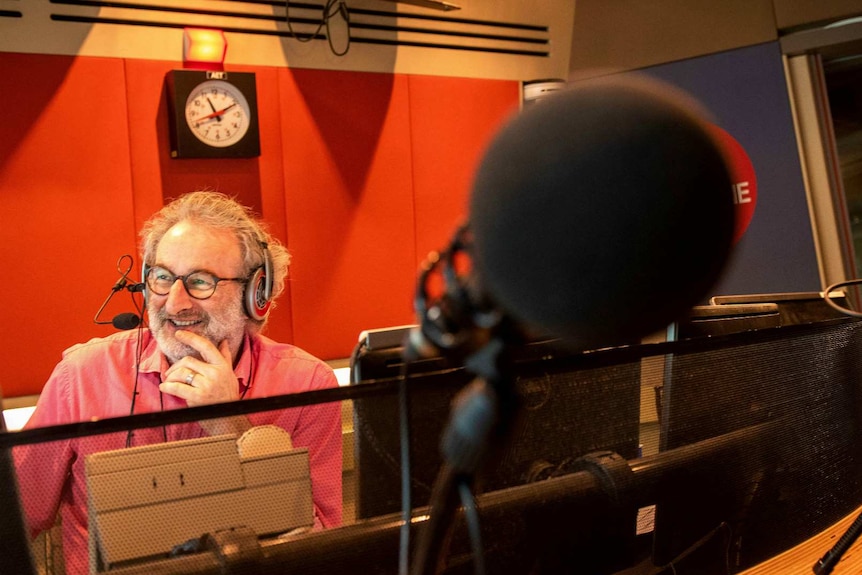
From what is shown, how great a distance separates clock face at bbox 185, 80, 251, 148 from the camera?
367cm

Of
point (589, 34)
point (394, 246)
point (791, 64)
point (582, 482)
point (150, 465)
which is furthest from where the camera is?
point (589, 34)

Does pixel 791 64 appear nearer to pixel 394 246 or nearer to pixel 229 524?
pixel 394 246

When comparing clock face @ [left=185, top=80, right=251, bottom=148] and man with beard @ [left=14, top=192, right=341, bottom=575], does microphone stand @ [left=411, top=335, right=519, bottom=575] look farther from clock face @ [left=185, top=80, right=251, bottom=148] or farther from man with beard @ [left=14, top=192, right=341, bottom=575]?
clock face @ [left=185, top=80, right=251, bottom=148]

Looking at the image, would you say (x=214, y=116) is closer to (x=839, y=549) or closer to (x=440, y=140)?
(x=440, y=140)

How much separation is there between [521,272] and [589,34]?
14.9ft

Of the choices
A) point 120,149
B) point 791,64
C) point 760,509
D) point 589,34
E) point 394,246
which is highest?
point 589,34

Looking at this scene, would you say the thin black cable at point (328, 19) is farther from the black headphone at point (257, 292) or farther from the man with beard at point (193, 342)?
the black headphone at point (257, 292)

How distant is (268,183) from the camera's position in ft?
Result: 13.1

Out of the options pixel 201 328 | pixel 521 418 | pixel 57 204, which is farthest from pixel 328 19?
pixel 521 418

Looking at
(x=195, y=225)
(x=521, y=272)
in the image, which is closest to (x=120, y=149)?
(x=195, y=225)

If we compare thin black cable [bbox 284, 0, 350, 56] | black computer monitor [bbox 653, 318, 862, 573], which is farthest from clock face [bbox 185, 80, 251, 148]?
black computer monitor [bbox 653, 318, 862, 573]

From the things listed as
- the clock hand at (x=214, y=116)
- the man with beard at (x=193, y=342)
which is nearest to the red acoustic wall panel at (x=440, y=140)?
the clock hand at (x=214, y=116)

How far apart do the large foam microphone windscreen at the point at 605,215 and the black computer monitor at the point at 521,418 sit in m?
0.34

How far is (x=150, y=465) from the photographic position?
2.39 feet
